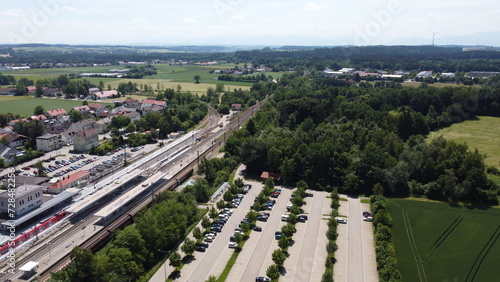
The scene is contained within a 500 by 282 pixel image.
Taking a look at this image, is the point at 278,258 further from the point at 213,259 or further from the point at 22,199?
the point at 22,199

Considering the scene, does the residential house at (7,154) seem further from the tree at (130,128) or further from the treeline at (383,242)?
the treeline at (383,242)

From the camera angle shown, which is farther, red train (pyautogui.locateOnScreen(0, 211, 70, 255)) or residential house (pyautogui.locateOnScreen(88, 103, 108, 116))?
residential house (pyautogui.locateOnScreen(88, 103, 108, 116))

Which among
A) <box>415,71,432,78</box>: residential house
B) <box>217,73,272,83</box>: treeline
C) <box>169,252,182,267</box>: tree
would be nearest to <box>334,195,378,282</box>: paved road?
<box>169,252,182,267</box>: tree

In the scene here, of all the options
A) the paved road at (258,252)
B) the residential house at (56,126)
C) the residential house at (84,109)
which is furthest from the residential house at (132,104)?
the paved road at (258,252)

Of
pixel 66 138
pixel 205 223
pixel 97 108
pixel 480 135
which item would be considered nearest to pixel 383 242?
pixel 205 223

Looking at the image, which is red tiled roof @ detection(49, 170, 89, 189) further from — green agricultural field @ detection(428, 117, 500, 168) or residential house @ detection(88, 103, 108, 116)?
green agricultural field @ detection(428, 117, 500, 168)

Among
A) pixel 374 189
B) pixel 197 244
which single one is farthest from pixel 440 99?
pixel 197 244
